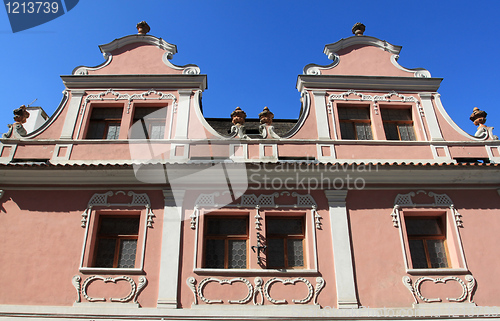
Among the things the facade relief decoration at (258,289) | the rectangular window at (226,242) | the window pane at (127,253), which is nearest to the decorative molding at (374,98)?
the rectangular window at (226,242)

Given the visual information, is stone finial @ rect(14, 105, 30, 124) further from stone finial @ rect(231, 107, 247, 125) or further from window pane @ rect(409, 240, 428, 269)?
window pane @ rect(409, 240, 428, 269)

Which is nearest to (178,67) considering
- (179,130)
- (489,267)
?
(179,130)

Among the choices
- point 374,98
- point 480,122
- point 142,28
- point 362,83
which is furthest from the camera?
point 142,28

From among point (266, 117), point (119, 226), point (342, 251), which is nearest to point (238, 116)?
point (266, 117)

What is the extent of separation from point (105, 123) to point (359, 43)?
27.5 ft

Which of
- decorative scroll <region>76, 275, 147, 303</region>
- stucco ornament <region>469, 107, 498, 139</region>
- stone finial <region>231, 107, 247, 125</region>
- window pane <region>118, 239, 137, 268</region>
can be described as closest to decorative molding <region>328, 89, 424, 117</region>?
stucco ornament <region>469, 107, 498, 139</region>

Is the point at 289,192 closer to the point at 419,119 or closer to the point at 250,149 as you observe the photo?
the point at 250,149

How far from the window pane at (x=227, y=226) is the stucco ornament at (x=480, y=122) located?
7065 mm

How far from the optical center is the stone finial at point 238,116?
457 inches

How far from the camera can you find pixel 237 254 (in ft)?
32.7

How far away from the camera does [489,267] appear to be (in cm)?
968

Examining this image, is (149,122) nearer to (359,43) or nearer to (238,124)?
(238,124)

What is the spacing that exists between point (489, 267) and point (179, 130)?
331 inches

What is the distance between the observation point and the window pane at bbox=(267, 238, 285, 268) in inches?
389
